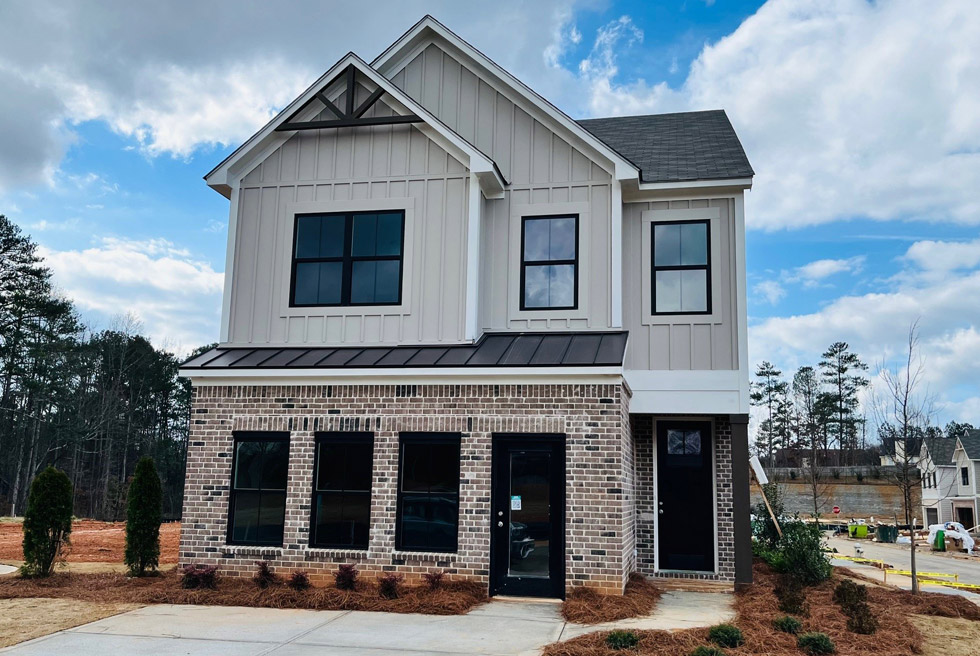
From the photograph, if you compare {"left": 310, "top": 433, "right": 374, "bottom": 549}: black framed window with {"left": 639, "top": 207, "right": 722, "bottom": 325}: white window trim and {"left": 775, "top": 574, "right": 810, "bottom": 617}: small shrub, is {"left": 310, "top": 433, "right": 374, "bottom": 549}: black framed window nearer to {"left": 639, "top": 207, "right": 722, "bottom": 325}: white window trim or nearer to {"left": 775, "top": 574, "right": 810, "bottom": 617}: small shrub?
{"left": 639, "top": 207, "right": 722, "bottom": 325}: white window trim

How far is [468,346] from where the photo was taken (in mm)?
11758

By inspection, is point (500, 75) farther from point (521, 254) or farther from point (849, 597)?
point (849, 597)

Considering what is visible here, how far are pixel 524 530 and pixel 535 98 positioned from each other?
6.82 m

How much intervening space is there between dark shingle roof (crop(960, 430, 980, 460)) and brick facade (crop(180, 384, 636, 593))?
4611 cm

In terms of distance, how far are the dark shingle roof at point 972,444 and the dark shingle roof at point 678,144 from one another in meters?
42.5

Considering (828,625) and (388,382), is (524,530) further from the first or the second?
(828,625)

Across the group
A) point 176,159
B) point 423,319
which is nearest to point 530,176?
point 423,319

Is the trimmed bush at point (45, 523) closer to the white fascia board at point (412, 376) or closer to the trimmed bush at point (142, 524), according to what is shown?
the trimmed bush at point (142, 524)

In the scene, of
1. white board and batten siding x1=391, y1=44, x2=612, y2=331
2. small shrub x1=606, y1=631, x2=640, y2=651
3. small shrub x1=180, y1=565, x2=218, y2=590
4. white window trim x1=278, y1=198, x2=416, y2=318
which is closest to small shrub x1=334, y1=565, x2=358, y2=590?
small shrub x1=180, y1=565, x2=218, y2=590

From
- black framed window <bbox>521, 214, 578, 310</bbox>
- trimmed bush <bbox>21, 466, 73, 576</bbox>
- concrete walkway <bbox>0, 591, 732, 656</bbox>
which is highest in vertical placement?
black framed window <bbox>521, 214, 578, 310</bbox>

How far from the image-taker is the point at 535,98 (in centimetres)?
1266

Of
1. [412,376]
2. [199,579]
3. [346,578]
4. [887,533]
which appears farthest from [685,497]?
[887,533]

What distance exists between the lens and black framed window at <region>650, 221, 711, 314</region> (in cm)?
1255

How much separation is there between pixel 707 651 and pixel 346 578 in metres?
5.09
